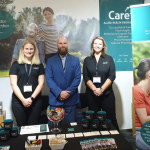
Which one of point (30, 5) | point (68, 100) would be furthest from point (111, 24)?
point (68, 100)

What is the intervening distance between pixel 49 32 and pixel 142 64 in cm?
205

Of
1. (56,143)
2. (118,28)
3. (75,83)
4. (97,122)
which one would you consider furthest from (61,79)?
(118,28)

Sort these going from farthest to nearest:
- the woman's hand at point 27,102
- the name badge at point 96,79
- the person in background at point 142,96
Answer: the name badge at point 96,79 → the woman's hand at point 27,102 → the person in background at point 142,96

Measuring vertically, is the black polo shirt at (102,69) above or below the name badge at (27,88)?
above

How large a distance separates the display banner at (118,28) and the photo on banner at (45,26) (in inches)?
6.5

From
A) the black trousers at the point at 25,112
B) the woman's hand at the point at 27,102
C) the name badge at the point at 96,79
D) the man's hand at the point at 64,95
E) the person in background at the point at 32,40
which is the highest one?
the person in background at the point at 32,40

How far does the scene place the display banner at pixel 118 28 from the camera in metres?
3.33

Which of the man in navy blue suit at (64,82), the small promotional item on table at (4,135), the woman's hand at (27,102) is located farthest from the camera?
the man in navy blue suit at (64,82)

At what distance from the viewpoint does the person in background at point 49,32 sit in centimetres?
322

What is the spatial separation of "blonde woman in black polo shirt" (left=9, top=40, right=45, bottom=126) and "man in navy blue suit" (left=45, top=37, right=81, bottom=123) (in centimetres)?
20

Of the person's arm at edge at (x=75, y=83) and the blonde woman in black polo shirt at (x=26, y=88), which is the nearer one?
the blonde woman in black polo shirt at (x=26, y=88)

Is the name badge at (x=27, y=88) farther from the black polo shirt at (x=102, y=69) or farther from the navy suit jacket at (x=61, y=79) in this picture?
the black polo shirt at (x=102, y=69)

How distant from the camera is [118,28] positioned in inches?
133

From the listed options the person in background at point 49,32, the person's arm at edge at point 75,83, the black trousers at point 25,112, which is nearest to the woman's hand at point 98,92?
the person's arm at edge at point 75,83
